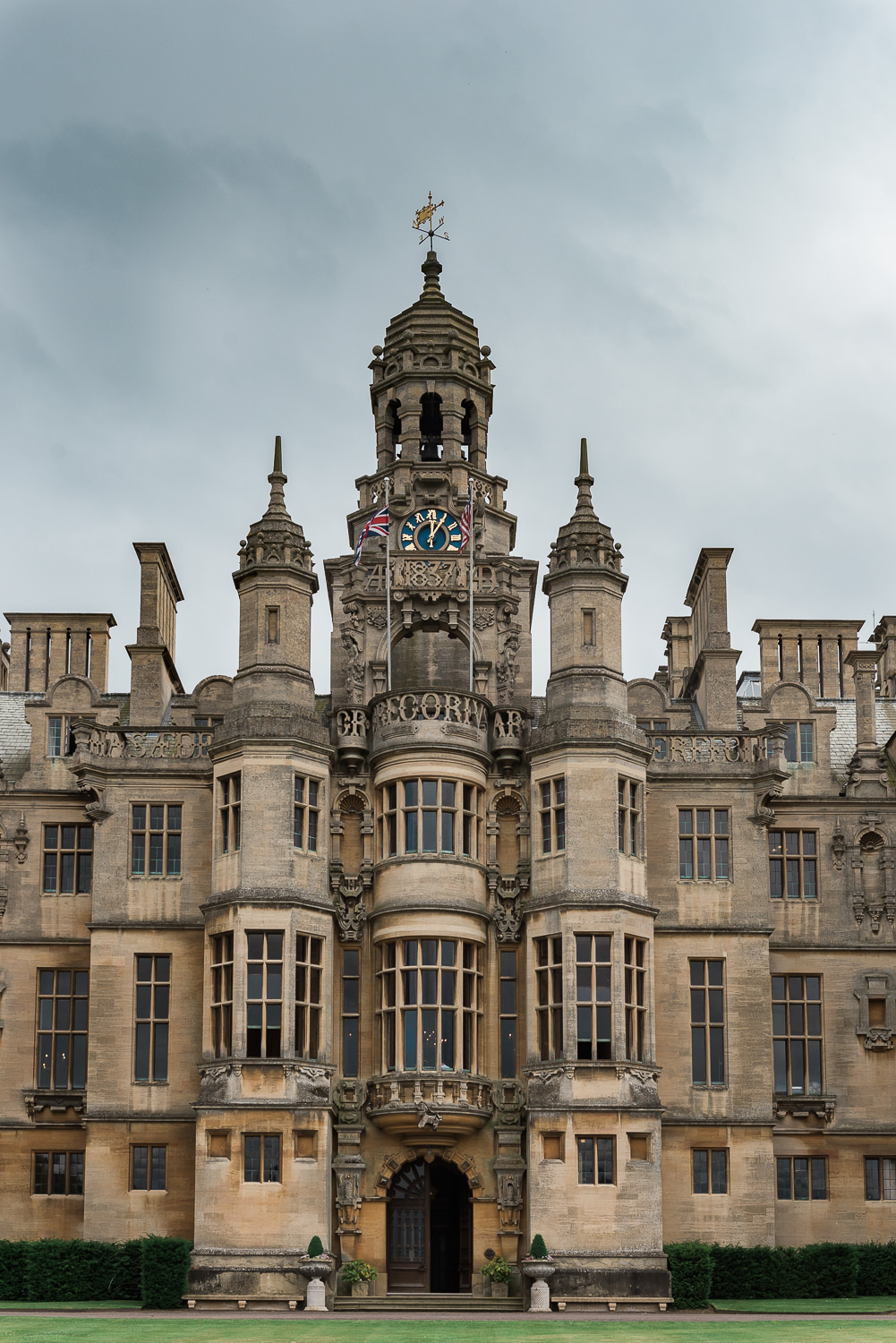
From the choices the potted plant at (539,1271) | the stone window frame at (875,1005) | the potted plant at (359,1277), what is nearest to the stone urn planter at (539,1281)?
the potted plant at (539,1271)

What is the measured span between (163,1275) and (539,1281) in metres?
9.00

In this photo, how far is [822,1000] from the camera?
5388 centimetres

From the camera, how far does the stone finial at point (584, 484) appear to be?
54219mm

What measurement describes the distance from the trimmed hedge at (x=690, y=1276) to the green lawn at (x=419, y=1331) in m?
4.19

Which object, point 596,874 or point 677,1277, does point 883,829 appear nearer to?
point 596,874

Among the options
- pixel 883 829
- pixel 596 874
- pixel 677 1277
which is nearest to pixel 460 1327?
pixel 677 1277

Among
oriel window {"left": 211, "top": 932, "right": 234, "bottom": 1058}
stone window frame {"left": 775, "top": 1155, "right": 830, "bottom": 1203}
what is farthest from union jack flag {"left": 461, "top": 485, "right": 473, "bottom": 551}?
stone window frame {"left": 775, "top": 1155, "right": 830, "bottom": 1203}

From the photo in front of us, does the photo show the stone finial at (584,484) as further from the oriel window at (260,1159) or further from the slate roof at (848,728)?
the oriel window at (260,1159)

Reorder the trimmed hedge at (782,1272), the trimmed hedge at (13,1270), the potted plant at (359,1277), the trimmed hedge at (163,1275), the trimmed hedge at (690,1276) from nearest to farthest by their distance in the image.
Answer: the trimmed hedge at (163,1275) → the trimmed hedge at (690,1276) → the trimmed hedge at (13,1270) → the potted plant at (359,1277) → the trimmed hedge at (782,1272)

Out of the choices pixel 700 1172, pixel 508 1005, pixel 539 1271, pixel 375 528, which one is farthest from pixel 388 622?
pixel 539 1271

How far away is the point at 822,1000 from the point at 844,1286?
25.7ft

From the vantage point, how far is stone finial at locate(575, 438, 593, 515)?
5422 cm

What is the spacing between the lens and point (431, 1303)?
47.8 meters

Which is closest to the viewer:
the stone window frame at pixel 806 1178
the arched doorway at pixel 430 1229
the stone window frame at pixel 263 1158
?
the stone window frame at pixel 263 1158
